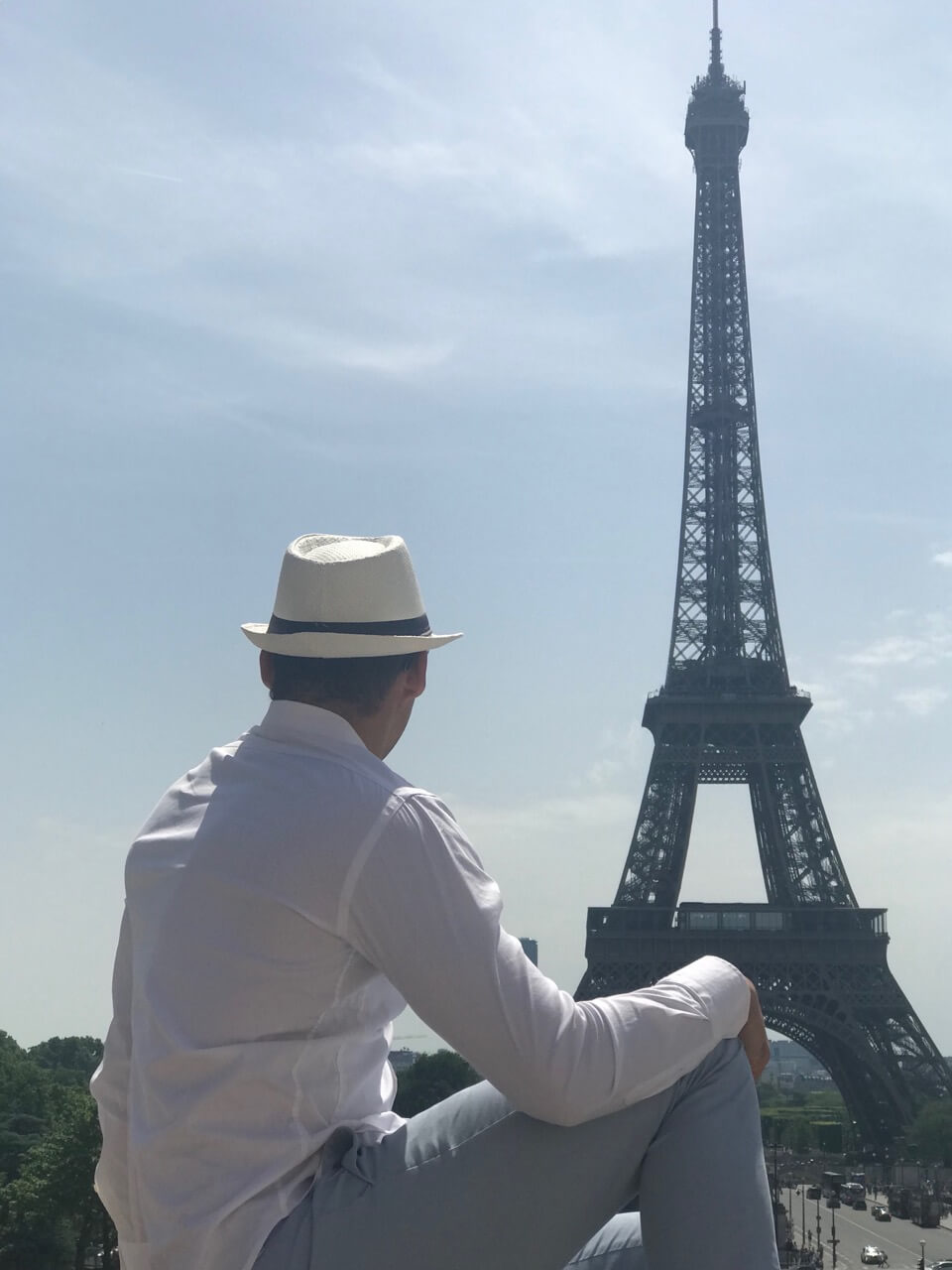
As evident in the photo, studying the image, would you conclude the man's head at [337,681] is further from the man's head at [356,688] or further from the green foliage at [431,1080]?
the green foliage at [431,1080]

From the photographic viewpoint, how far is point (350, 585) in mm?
3438

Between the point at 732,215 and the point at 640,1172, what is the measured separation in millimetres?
61200

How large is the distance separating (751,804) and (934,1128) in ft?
39.4

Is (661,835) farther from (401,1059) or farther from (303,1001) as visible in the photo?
(401,1059)

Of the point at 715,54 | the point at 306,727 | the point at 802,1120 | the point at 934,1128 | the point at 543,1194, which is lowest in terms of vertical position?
the point at 802,1120

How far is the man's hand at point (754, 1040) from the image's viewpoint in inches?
130

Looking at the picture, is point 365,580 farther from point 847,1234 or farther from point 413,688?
point 847,1234

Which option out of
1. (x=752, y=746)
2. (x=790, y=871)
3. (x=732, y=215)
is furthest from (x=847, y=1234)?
(x=732, y=215)

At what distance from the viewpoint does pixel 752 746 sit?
177ft

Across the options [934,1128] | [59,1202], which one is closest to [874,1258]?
[934,1128]

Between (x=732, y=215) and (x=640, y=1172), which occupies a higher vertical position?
(x=732, y=215)

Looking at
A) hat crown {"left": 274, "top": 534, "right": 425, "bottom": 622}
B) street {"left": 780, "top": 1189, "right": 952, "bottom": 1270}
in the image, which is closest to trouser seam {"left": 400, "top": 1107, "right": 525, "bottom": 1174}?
hat crown {"left": 274, "top": 534, "right": 425, "bottom": 622}

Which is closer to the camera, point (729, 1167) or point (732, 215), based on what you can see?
point (729, 1167)

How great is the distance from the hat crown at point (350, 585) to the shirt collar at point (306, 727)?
8.0 inches
